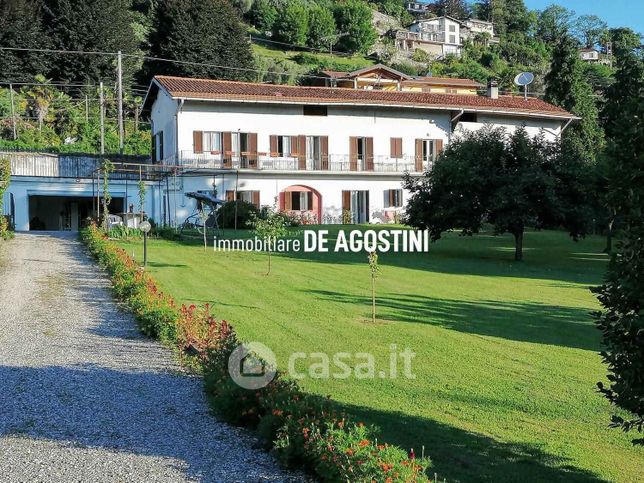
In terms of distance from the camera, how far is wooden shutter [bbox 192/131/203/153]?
126ft

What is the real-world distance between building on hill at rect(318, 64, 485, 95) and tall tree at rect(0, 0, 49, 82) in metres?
22.9

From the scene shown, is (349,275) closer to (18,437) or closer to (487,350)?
(487,350)

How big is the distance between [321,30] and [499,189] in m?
83.1

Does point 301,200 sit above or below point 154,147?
below

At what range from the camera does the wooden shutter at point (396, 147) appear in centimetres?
4191

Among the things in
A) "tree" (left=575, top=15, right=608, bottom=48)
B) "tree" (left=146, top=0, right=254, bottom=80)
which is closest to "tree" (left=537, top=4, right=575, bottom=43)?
"tree" (left=575, top=15, right=608, bottom=48)

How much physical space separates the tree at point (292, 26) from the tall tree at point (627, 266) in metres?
99.7

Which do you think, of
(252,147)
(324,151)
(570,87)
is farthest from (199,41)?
(570,87)

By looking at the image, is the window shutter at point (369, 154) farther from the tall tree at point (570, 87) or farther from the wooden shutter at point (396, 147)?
the tall tree at point (570, 87)

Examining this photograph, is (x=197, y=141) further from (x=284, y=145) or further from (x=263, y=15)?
(x=263, y=15)

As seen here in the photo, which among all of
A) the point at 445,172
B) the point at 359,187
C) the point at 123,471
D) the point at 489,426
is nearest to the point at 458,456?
the point at 489,426

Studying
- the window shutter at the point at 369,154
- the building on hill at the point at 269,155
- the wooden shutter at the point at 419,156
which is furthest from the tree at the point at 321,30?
the window shutter at the point at 369,154

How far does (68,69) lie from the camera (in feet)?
190

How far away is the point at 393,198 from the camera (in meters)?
41.9
